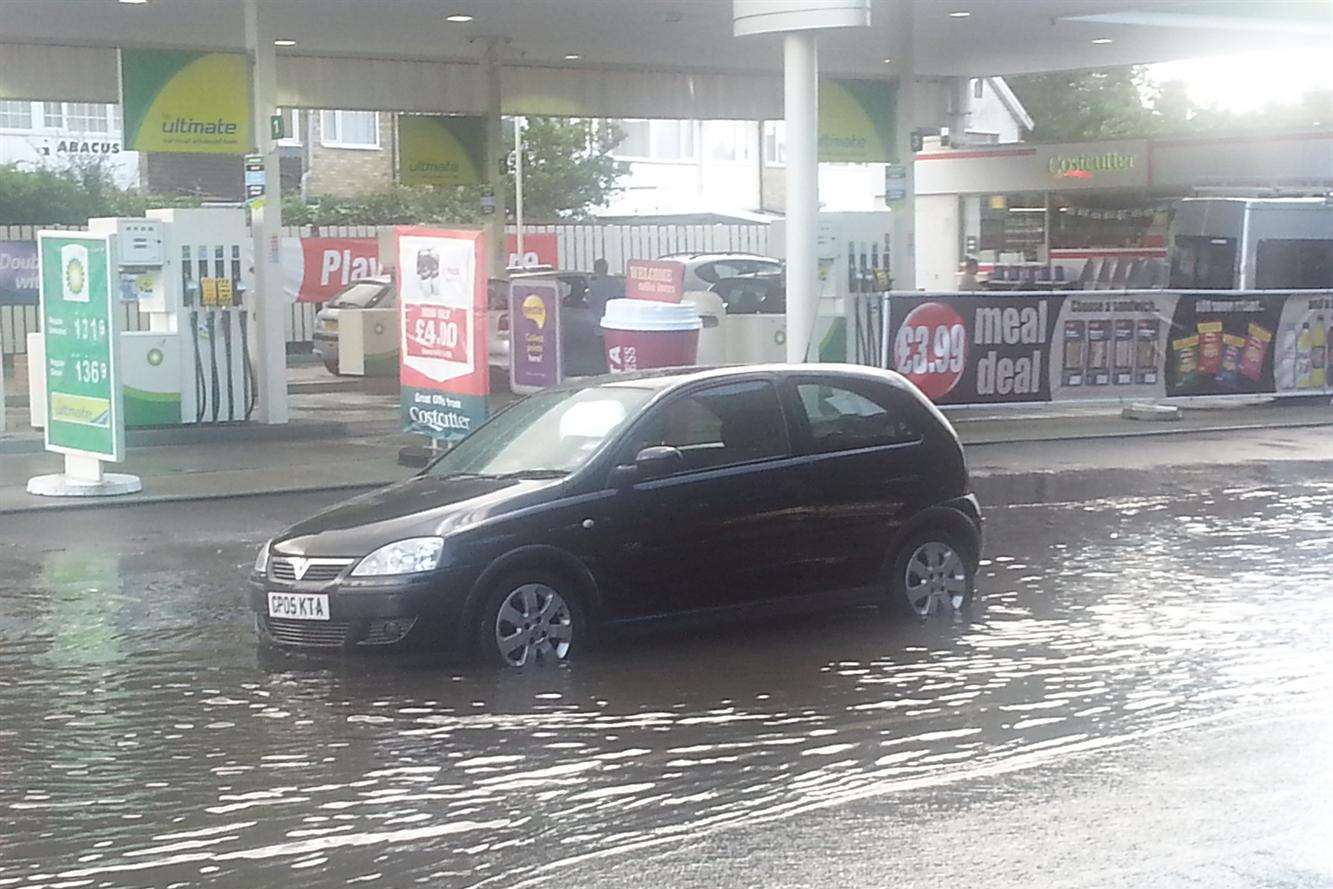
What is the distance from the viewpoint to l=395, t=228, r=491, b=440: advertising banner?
15.9 metres

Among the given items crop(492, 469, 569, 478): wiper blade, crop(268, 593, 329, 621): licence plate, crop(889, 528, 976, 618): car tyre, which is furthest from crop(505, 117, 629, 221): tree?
crop(268, 593, 329, 621): licence plate

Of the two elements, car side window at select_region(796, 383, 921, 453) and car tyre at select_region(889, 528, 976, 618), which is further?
car tyre at select_region(889, 528, 976, 618)

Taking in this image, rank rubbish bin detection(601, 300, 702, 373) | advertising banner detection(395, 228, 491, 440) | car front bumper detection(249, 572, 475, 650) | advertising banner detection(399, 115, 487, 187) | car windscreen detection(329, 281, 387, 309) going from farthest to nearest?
advertising banner detection(399, 115, 487, 187)
car windscreen detection(329, 281, 387, 309)
rubbish bin detection(601, 300, 702, 373)
advertising banner detection(395, 228, 491, 440)
car front bumper detection(249, 572, 475, 650)

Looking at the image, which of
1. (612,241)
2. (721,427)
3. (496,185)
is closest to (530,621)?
(721,427)

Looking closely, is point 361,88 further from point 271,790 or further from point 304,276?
point 271,790

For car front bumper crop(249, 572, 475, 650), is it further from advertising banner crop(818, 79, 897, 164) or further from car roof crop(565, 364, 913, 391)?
advertising banner crop(818, 79, 897, 164)

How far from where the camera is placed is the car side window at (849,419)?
10.1 metres

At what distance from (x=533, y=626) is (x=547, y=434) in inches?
47.5

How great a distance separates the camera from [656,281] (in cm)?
2433

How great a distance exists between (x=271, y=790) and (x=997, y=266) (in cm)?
2773

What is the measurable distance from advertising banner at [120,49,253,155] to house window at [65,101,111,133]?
31.6 metres

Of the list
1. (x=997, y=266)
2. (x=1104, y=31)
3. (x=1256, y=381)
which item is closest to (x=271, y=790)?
(x=1256, y=381)

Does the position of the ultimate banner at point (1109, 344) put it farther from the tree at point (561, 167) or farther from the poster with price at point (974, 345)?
the tree at point (561, 167)

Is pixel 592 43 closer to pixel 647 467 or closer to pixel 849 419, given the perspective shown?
pixel 849 419
